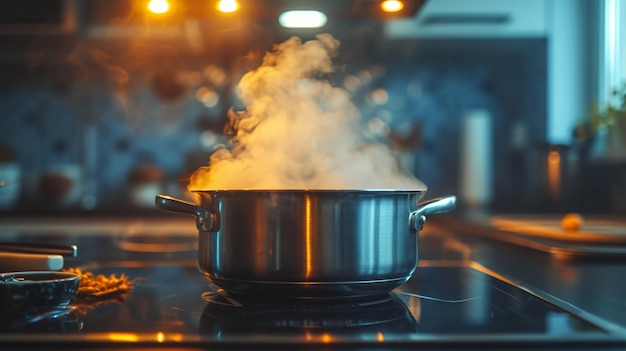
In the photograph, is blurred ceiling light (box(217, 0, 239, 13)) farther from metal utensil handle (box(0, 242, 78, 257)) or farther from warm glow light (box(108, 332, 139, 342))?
warm glow light (box(108, 332, 139, 342))

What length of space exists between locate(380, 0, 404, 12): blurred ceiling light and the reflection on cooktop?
35.0 inches

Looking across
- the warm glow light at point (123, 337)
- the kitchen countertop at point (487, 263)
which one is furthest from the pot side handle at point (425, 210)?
the warm glow light at point (123, 337)

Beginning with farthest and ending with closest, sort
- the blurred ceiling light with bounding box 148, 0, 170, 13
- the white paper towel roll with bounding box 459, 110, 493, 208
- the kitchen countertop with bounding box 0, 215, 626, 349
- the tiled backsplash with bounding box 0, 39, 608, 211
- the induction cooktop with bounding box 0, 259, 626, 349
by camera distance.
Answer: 1. the tiled backsplash with bounding box 0, 39, 608, 211
2. the white paper towel roll with bounding box 459, 110, 493, 208
3. the blurred ceiling light with bounding box 148, 0, 170, 13
4. the kitchen countertop with bounding box 0, 215, 626, 349
5. the induction cooktop with bounding box 0, 259, 626, 349

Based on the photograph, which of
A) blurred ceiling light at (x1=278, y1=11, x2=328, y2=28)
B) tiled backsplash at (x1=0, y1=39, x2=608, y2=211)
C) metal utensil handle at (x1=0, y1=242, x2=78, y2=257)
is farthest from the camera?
tiled backsplash at (x1=0, y1=39, x2=608, y2=211)

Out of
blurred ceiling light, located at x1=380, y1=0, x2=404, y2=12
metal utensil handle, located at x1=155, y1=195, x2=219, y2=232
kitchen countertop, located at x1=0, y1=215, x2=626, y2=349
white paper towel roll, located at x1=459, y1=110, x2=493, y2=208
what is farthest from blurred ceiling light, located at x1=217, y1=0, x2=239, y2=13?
white paper towel roll, located at x1=459, y1=110, x2=493, y2=208

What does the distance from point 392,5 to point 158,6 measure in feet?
1.77

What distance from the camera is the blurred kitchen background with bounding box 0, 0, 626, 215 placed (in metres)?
2.40

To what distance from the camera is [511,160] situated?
2.68 meters

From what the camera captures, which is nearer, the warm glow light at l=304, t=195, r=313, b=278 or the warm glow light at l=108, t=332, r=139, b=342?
the warm glow light at l=108, t=332, r=139, b=342

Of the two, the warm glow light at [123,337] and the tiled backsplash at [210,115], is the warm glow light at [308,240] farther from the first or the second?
the tiled backsplash at [210,115]

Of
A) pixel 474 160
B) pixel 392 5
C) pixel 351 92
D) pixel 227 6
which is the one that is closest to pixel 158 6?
pixel 227 6

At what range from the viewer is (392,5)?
149 centimetres

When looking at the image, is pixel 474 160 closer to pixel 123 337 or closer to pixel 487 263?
pixel 487 263

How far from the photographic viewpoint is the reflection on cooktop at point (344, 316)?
0.47 meters
